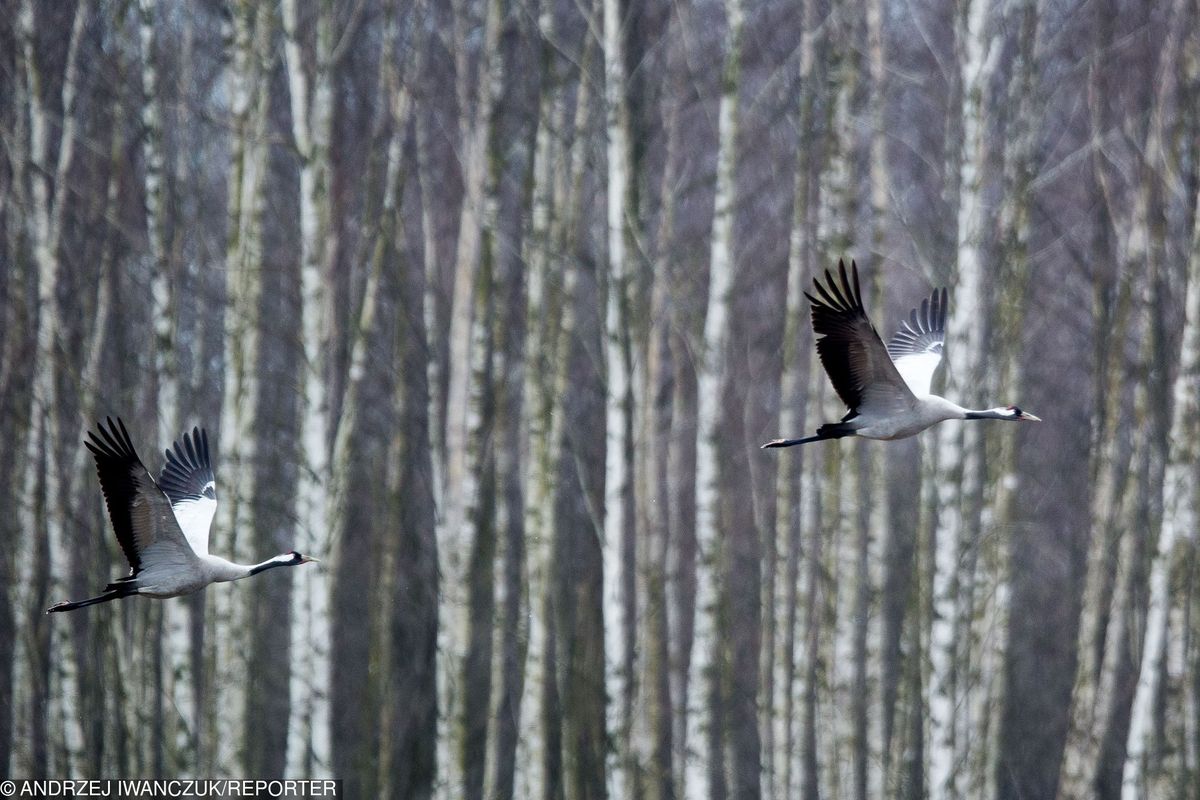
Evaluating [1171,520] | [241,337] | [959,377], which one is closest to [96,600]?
[241,337]

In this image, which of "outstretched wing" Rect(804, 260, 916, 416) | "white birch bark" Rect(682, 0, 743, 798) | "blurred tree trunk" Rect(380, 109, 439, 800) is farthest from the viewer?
"blurred tree trunk" Rect(380, 109, 439, 800)

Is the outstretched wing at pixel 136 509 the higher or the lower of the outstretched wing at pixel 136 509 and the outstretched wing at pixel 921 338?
the lower

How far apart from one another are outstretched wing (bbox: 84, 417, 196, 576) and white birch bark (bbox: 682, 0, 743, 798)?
11.4 ft

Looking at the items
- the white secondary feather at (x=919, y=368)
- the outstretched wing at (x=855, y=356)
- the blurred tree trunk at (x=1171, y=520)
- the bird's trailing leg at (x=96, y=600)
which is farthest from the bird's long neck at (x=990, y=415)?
the bird's trailing leg at (x=96, y=600)

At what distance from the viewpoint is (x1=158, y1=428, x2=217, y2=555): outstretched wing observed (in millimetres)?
9727

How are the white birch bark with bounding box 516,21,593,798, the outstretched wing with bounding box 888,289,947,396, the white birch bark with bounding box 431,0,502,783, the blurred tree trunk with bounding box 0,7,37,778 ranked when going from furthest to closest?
the blurred tree trunk with bounding box 0,7,37,778
the white birch bark with bounding box 516,21,593,798
the white birch bark with bounding box 431,0,502,783
the outstretched wing with bounding box 888,289,947,396

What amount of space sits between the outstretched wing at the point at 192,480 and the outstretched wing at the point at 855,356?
3539 mm

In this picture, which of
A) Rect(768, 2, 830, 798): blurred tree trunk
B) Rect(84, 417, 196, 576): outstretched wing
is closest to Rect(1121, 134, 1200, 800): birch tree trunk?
Rect(768, 2, 830, 798): blurred tree trunk

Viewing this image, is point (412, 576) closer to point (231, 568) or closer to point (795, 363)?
point (795, 363)

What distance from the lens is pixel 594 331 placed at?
17578 millimetres

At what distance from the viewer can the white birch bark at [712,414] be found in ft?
35.6

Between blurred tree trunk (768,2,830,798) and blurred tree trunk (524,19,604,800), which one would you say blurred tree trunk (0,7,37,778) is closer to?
blurred tree trunk (524,19,604,800)

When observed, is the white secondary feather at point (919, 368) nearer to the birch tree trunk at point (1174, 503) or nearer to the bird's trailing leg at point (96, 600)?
the birch tree trunk at point (1174, 503)

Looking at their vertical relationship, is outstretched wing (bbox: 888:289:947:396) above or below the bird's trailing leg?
above
